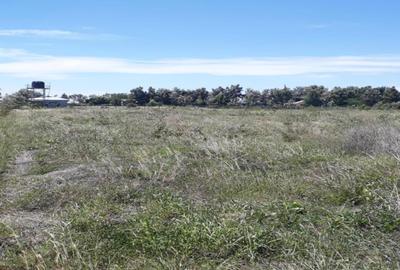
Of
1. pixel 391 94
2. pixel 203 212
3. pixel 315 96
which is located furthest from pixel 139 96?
pixel 203 212

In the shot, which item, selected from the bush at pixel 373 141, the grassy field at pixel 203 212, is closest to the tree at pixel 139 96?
the bush at pixel 373 141

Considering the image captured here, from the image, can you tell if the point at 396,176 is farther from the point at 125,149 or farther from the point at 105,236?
the point at 125,149

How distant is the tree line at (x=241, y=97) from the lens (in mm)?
79375

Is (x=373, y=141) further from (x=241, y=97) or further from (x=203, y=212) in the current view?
(x=241, y=97)

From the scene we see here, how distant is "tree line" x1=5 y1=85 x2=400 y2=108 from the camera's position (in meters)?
79.4

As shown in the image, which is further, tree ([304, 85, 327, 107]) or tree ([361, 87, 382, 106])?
tree ([304, 85, 327, 107])

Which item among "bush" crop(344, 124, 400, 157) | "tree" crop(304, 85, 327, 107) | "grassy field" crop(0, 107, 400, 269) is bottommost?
"grassy field" crop(0, 107, 400, 269)

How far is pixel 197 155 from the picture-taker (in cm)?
1155

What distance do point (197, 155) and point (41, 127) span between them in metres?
12.9

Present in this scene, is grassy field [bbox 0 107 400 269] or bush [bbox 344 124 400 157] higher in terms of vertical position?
bush [bbox 344 124 400 157]

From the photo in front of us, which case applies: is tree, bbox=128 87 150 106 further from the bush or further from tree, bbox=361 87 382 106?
the bush

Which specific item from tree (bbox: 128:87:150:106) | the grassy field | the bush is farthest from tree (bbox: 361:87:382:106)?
the grassy field

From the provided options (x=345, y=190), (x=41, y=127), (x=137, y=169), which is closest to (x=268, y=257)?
(x=345, y=190)

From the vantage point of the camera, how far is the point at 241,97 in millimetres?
92812
